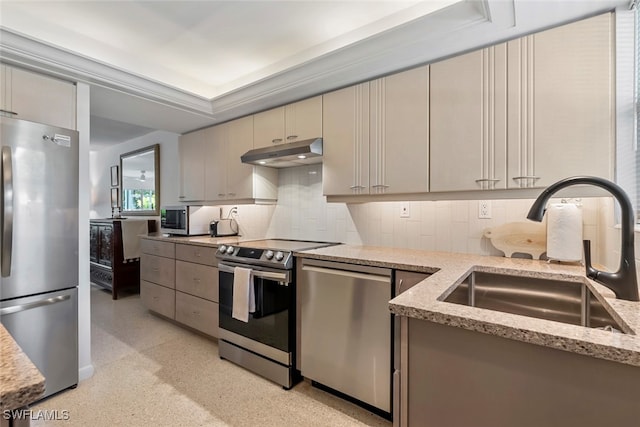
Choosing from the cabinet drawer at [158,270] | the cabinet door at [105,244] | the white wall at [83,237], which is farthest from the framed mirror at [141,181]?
the white wall at [83,237]

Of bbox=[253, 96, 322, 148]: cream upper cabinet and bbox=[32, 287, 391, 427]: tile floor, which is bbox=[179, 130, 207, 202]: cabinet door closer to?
bbox=[253, 96, 322, 148]: cream upper cabinet

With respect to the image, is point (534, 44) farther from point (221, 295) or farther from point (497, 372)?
point (221, 295)

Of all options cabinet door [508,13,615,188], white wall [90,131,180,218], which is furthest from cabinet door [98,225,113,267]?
cabinet door [508,13,615,188]

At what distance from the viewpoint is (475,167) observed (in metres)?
1.84

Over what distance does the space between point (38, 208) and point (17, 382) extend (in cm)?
189

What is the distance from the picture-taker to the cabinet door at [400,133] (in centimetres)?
201

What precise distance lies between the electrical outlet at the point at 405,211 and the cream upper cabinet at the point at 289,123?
0.91m

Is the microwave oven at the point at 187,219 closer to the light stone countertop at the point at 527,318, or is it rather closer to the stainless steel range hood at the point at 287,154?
the stainless steel range hood at the point at 287,154

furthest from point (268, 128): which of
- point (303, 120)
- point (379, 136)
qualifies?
point (379, 136)

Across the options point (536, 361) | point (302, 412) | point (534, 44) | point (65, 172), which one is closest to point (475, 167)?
point (534, 44)

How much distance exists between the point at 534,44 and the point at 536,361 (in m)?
1.73

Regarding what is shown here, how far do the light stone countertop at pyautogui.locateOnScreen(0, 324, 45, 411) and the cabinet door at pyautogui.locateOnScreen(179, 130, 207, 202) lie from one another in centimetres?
303

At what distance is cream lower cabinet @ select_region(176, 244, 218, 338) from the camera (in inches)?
111

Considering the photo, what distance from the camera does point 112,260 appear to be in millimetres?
4371
